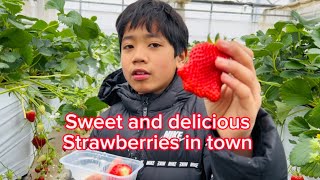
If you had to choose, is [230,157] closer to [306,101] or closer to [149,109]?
[149,109]

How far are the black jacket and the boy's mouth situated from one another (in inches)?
3.9

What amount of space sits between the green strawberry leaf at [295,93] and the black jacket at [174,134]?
417mm

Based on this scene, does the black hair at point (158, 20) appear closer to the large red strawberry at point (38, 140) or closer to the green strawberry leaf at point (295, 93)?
the green strawberry leaf at point (295, 93)

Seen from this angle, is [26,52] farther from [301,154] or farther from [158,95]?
[301,154]

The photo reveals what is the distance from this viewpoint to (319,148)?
0.81 m

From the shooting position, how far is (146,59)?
0.88 metres

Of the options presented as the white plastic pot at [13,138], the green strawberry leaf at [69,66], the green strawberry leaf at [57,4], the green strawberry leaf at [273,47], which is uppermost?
the green strawberry leaf at [57,4]

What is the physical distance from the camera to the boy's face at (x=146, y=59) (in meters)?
0.89

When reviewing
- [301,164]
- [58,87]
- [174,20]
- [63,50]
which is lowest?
[301,164]

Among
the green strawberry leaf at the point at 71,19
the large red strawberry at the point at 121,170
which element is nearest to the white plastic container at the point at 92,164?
the large red strawberry at the point at 121,170

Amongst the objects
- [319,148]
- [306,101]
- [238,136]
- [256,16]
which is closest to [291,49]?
[306,101]

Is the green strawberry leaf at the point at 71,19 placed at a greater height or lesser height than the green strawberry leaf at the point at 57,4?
lesser

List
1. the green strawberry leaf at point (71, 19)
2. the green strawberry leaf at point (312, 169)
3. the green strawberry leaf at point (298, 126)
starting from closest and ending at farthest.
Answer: the green strawberry leaf at point (312, 169) < the green strawberry leaf at point (298, 126) < the green strawberry leaf at point (71, 19)

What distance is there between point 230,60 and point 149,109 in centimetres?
51
